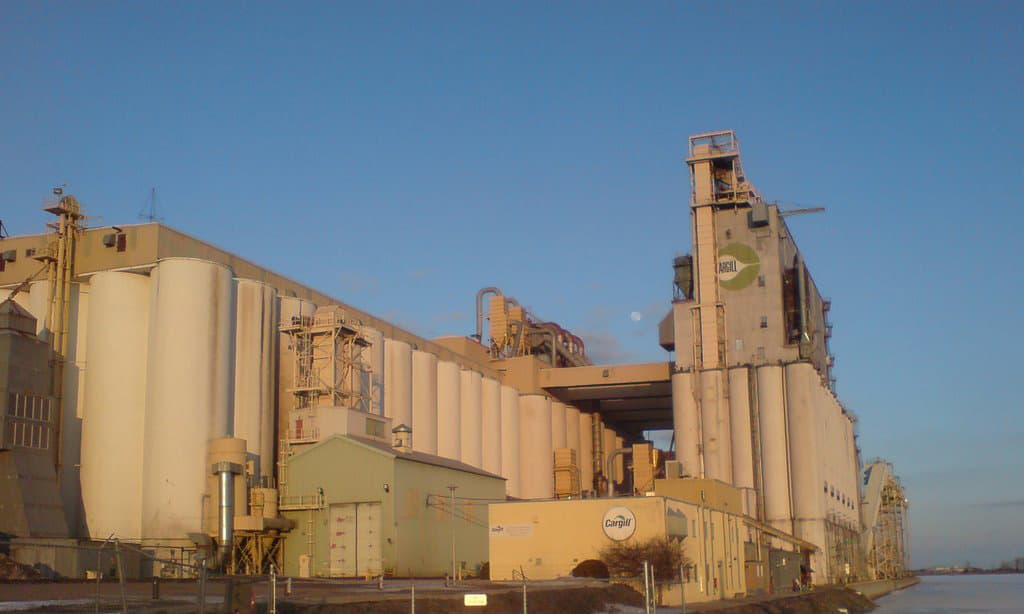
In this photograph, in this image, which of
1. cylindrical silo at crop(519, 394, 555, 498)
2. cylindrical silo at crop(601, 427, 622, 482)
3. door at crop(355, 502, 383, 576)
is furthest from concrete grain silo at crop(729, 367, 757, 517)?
door at crop(355, 502, 383, 576)

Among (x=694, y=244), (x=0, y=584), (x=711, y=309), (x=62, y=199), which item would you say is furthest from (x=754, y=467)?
(x=0, y=584)

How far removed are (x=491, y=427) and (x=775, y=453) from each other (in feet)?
84.4

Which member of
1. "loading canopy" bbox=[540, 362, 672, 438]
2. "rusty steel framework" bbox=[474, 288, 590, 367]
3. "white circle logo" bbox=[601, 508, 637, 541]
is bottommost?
"white circle logo" bbox=[601, 508, 637, 541]

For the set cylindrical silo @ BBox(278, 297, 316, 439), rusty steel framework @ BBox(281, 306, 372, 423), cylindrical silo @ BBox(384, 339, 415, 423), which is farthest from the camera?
cylindrical silo @ BBox(384, 339, 415, 423)

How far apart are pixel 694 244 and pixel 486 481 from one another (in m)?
32.3

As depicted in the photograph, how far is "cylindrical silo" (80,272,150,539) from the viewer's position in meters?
59.3

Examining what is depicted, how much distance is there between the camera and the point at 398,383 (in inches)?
3155

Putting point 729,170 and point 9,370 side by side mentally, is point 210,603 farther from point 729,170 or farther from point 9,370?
point 729,170

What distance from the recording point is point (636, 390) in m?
104

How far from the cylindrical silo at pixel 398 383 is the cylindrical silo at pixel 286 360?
9.77 m

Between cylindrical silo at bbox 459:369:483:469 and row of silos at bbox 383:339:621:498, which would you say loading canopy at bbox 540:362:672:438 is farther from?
cylindrical silo at bbox 459:369:483:469

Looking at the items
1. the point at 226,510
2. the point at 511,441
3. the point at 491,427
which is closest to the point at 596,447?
the point at 511,441

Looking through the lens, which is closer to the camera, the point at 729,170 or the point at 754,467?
the point at 754,467

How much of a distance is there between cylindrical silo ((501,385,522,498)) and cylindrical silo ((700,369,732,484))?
19.1 m
